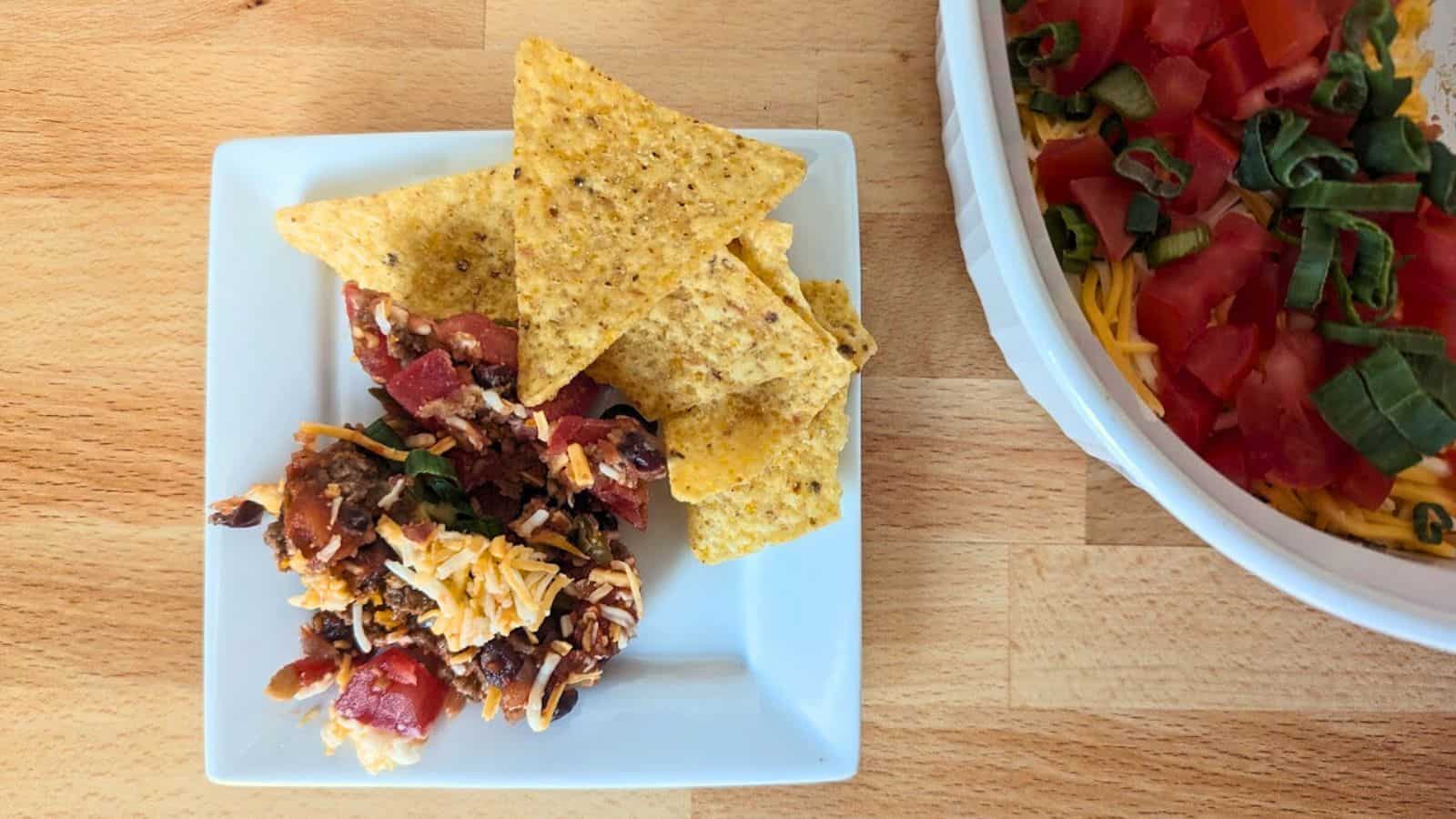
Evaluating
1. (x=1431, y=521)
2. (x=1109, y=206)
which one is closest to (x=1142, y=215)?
(x=1109, y=206)

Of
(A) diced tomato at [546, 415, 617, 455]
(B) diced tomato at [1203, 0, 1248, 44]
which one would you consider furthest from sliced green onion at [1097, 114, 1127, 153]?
(A) diced tomato at [546, 415, 617, 455]

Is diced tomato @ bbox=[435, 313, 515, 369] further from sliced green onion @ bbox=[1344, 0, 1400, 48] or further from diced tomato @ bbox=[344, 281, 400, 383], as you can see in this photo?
sliced green onion @ bbox=[1344, 0, 1400, 48]

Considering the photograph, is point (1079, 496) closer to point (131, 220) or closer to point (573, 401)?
point (573, 401)

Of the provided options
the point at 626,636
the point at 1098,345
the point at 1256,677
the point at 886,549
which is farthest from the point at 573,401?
the point at 1256,677

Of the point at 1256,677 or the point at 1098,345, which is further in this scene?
the point at 1256,677

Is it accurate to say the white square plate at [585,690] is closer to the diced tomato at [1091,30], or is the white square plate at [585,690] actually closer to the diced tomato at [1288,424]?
the diced tomato at [1091,30]

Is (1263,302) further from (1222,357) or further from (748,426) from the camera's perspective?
(748,426)
